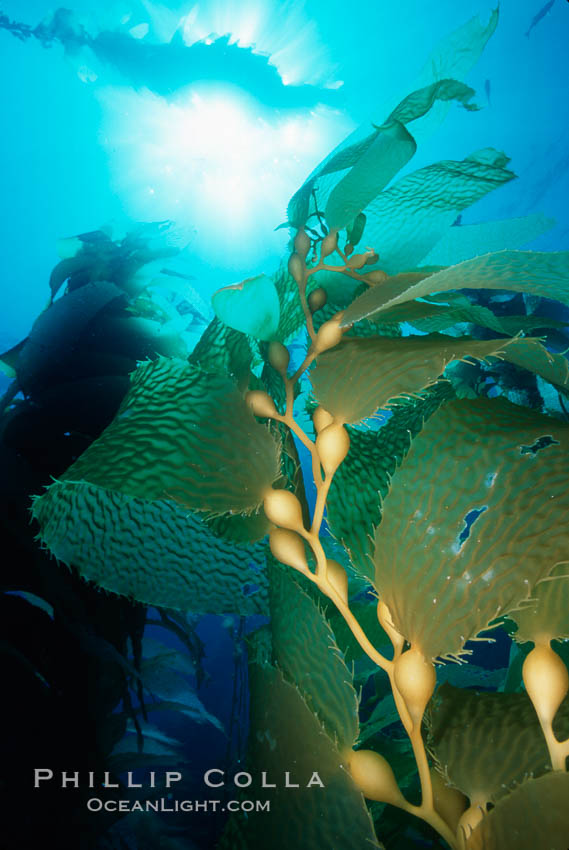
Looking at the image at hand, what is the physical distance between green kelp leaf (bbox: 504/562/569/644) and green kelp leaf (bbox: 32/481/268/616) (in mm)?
234

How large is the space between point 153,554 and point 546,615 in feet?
0.97

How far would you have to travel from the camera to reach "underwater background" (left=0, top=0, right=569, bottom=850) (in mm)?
623

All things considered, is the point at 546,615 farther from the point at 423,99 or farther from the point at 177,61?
the point at 177,61

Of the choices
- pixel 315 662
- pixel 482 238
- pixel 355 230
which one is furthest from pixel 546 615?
pixel 482 238

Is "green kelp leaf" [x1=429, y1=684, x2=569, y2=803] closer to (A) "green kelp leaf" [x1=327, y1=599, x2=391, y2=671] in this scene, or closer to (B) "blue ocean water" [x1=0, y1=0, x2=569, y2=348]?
(A) "green kelp leaf" [x1=327, y1=599, x2=391, y2=671]

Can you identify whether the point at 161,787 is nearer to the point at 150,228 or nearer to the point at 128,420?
the point at 128,420

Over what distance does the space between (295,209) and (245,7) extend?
7881 mm

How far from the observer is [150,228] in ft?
4.19

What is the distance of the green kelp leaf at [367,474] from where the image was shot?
34 centimetres

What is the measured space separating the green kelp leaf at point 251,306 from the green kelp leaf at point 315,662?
210 millimetres

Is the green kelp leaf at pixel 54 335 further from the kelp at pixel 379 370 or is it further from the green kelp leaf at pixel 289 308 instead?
the kelp at pixel 379 370

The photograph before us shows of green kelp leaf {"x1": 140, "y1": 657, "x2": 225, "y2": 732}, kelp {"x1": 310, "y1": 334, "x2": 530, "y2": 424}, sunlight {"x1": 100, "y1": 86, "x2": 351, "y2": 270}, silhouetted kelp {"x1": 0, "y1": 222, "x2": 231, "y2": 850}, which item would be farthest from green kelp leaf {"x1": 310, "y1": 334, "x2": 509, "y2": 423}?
sunlight {"x1": 100, "y1": 86, "x2": 351, "y2": 270}

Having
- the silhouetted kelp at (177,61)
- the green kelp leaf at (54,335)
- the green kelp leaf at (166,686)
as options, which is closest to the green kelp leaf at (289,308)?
the green kelp leaf at (54,335)

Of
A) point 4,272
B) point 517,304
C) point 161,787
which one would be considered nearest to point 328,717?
point 161,787
